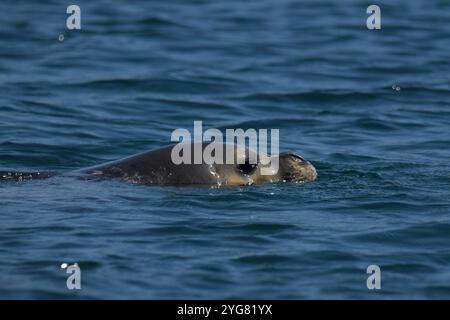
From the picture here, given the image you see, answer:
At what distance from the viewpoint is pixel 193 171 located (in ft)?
31.3

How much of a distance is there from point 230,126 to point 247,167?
4309 millimetres

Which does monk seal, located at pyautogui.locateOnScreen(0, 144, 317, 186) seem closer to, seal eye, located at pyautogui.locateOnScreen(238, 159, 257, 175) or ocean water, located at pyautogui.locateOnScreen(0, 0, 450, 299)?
seal eye, located at pyautogui.locateOnScreen(238, 159, 257, 175)

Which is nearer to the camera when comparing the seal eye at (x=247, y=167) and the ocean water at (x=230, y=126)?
the ocean water at (x=230, y=126)

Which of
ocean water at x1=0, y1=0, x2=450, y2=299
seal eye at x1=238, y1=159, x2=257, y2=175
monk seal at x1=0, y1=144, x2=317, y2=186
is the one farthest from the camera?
seal eye at x1=238, y1=159, x2=257, y2=175

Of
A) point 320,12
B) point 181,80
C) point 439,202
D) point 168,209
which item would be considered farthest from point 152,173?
point 320,12

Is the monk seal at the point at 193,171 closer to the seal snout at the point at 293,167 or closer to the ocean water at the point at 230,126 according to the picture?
the seal snout at the point at 293,167

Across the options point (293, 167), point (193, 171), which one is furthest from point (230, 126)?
point (193, 171)

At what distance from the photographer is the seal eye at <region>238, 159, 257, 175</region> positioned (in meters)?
9.65

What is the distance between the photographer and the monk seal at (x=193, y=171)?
9531mm

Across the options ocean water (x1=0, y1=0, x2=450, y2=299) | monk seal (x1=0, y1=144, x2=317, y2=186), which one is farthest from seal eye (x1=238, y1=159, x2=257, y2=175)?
ocean water (x1=0, y1=0, x2=450, y2=299)

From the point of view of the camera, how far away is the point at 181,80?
1667 cm

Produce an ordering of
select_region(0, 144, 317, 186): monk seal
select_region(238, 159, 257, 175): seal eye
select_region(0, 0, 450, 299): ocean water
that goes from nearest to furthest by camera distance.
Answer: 1. select_region(0, 0, 450, 299): ocean water
2. select_region(0, 144, 317, 186): monk seal
3. select_region(238, 159, 257, 175): seal eye

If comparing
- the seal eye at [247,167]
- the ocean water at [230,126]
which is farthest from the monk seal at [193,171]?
the ocean water at [230,126]

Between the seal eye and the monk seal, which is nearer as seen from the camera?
the monk seal
